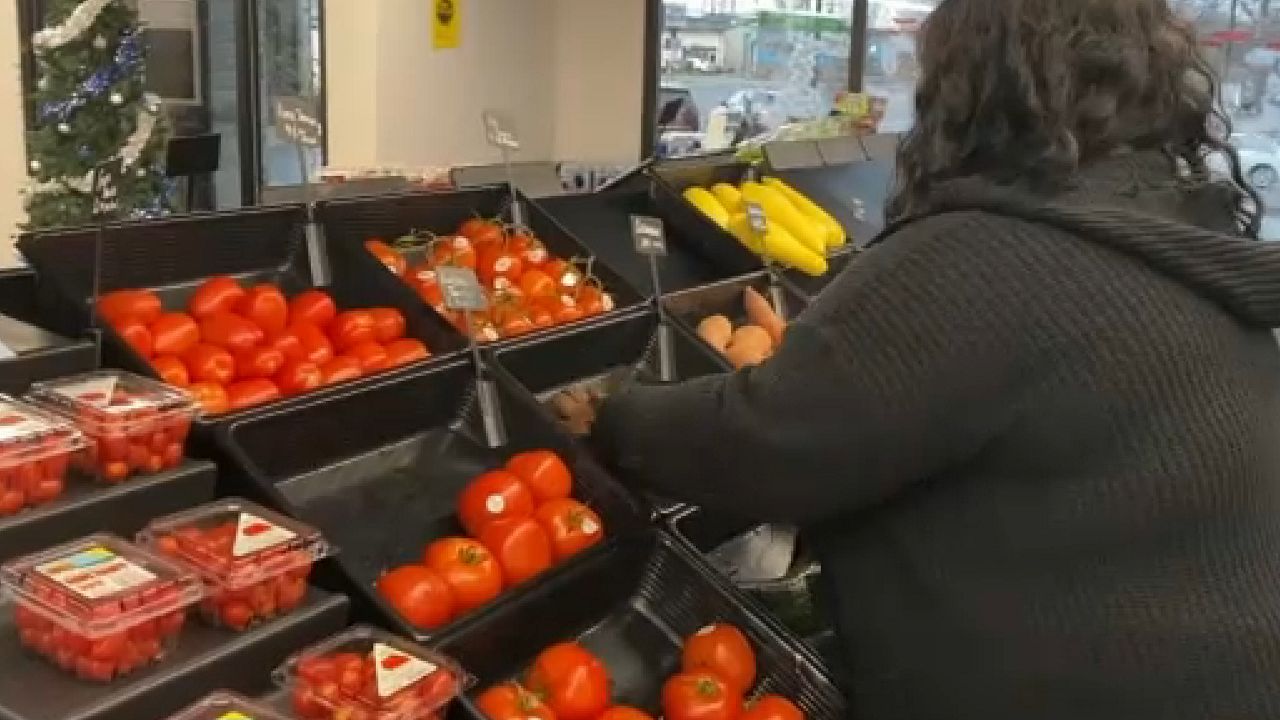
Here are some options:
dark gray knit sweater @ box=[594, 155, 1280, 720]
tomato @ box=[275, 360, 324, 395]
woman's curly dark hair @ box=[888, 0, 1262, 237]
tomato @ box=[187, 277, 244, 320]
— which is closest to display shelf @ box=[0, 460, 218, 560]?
tomato @ box=[275, 360, 324, 395]

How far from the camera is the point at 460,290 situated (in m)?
1.97

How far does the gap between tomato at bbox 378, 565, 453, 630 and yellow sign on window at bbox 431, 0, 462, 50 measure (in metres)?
4.88

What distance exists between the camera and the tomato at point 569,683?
→ 166 centimetres

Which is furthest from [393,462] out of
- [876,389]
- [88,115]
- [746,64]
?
[746,64]

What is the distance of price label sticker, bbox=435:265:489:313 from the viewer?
196 centimetres

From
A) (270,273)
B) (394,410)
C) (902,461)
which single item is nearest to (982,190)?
(902,461)

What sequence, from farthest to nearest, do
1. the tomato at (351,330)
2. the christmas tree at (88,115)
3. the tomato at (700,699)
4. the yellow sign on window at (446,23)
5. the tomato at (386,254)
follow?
the yellow sign on window at (446,23) → the christmas tree at (88,115) → the tomato at (386,254) → the tomato at (351,330) → the tomato at (700,699)

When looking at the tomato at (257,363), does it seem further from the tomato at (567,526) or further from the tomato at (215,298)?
the tomato at (567,526)

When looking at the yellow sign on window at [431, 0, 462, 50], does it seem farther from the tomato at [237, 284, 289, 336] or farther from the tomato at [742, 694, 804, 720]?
the tomato at [742, 694, 804, 720]

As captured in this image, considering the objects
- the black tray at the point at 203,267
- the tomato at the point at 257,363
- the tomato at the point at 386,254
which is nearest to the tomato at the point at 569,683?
the black tray at the point at 203,267

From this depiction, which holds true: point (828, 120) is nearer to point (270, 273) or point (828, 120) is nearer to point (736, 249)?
point (736, 249)

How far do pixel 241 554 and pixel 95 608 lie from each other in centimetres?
19

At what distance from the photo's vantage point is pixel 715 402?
1520 millimetres

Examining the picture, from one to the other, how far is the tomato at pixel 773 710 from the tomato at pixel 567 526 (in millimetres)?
296
